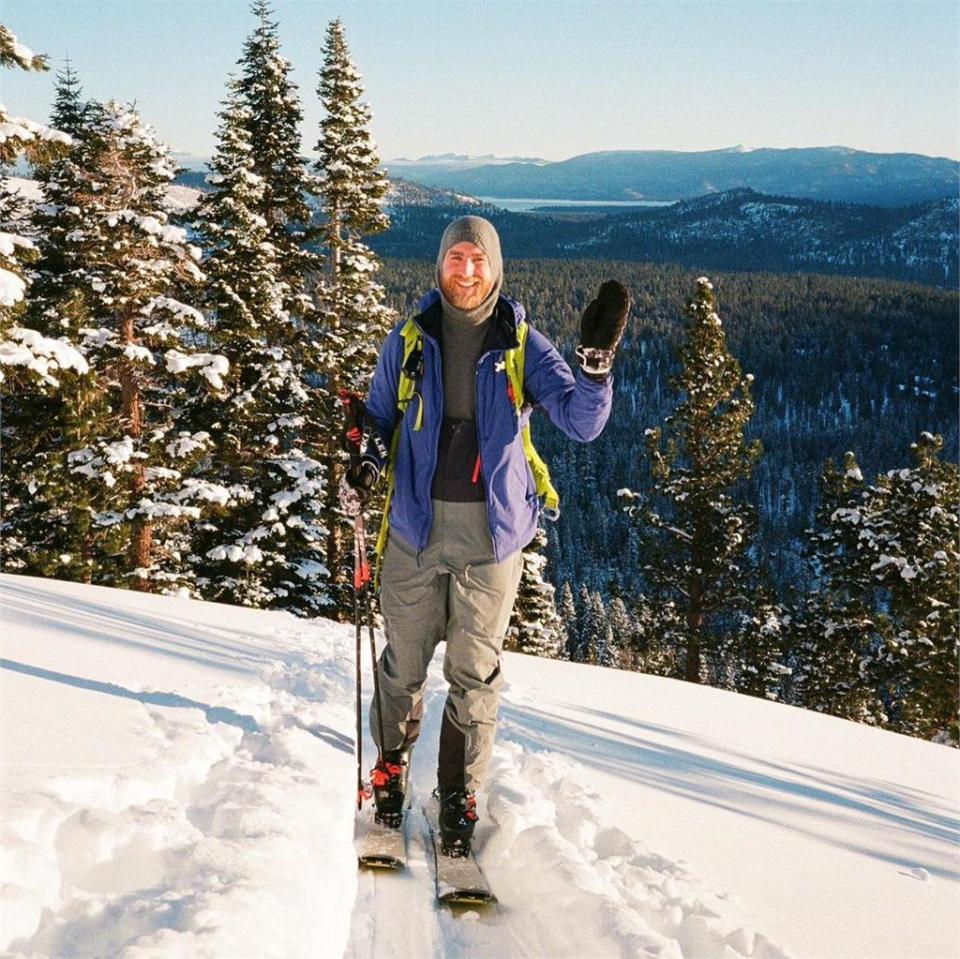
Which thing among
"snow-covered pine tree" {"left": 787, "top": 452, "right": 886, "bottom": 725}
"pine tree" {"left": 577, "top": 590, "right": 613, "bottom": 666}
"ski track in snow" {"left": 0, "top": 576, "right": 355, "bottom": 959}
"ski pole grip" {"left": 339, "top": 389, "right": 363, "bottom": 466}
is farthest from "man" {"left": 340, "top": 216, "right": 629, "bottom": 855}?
"pine tree" {"left": 577, "top": 590, "right": 613, "bottom": 666}

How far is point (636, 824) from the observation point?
3.71 metres

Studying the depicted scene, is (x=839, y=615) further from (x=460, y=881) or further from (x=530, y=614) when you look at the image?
(x=460, y=881)

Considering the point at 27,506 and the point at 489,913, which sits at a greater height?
the point at 489,913

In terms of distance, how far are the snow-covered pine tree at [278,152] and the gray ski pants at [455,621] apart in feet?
50.7

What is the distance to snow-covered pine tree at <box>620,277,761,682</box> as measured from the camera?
61.1 feet

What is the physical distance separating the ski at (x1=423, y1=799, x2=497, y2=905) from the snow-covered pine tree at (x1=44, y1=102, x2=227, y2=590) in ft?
38.4

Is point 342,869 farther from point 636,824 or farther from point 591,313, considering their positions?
point 591,313

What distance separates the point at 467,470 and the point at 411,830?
1.80 metres

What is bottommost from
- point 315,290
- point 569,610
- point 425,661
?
point 569,610

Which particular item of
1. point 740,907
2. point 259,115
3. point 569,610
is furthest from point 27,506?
point 569,610

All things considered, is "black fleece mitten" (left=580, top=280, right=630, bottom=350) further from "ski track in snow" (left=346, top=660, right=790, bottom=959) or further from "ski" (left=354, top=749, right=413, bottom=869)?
"ski" (left=354, top=749, right=413, bottom=869)

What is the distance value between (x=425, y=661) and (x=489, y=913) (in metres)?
1.11

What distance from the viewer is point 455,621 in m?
3.39

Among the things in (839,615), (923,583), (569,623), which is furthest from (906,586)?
(569,623)
